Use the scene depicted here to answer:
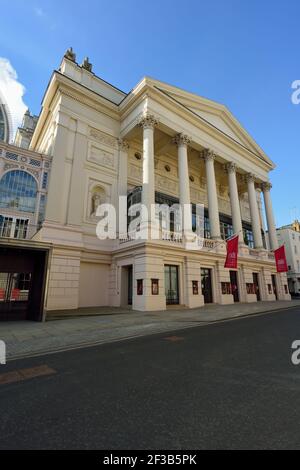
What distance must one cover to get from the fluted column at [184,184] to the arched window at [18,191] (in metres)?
12.2

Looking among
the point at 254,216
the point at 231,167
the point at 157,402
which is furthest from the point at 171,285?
the point at 231,167

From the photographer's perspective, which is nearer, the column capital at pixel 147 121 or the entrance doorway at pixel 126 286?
the entrance doorway at pixel 126 286

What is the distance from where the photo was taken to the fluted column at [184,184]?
1988 centimetres

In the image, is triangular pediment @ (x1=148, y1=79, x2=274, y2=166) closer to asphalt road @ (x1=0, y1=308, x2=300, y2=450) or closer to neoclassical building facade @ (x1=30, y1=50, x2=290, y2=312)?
neoclassical building facade @ (x1=30, y1=50, x2=290, y2=312)

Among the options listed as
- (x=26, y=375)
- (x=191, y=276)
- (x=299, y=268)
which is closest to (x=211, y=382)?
(x=26, y=375)

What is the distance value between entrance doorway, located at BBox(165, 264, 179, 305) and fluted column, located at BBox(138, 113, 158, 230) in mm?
4139

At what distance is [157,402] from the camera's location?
3.33 m

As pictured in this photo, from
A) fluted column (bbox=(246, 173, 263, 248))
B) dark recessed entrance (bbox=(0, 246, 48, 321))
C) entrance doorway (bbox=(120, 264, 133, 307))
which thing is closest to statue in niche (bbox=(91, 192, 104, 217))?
entrance doorway (bbox=(120, 264, 133, 307))

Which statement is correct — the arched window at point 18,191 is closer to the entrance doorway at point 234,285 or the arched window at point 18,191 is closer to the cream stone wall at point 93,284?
the cream stone wall at point 93,284

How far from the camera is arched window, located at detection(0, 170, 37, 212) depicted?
58.5 feet

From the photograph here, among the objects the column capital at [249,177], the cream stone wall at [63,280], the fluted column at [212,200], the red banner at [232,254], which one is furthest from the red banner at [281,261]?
the cream stone wall at [63,280]

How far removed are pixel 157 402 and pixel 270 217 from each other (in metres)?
31.5

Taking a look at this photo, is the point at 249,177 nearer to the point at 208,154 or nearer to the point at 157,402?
the point at 208,154

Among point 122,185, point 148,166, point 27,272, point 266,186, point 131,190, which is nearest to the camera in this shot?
point 27,272
